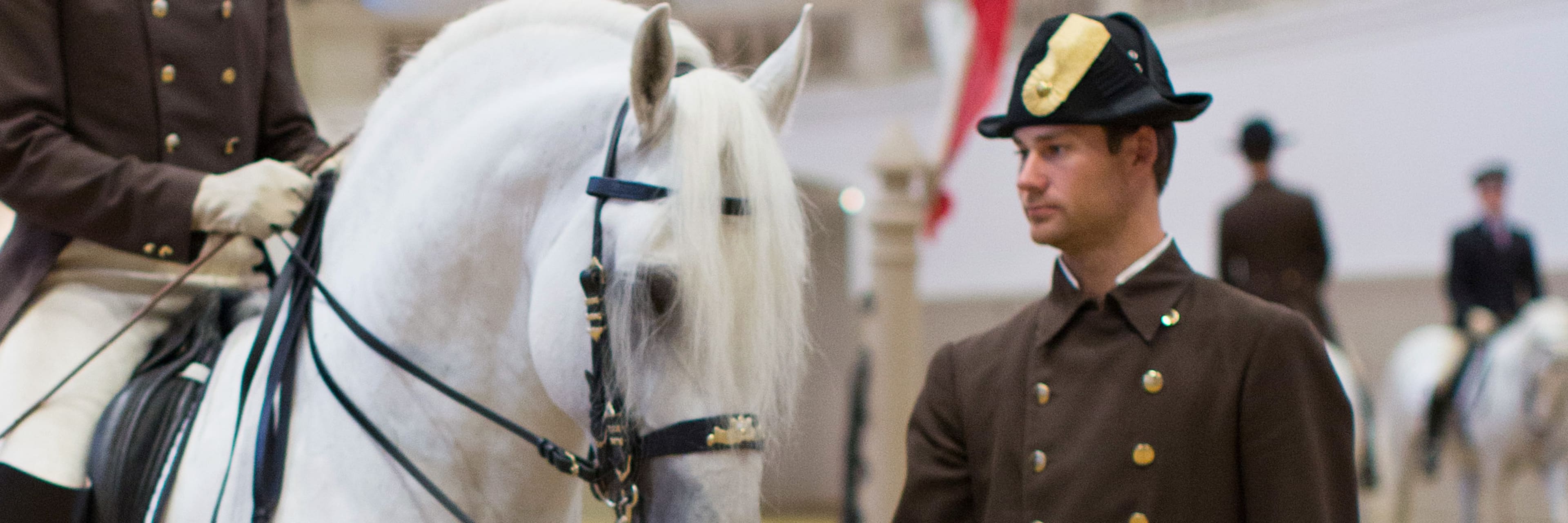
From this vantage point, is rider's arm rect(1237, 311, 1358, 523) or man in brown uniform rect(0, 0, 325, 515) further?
man in brown uniform rect(0, 0, 325, 515)

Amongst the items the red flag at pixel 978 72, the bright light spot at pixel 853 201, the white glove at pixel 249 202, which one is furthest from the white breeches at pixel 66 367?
the bright light spot at pixel 853 201

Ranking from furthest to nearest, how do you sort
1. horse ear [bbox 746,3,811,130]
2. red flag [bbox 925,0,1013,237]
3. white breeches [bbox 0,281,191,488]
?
red flag [bbox 925,0,1013,237]
white breeches [bbox 0,281,191,488]
horse ear [bbox 746,3,811,130]

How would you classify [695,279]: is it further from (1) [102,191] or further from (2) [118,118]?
(2) [118,118]

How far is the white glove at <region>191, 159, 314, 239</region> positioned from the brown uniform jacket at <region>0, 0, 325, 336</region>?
0.02 m

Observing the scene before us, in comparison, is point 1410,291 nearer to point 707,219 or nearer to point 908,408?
point 908,408

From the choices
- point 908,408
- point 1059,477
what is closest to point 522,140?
point 1059,477

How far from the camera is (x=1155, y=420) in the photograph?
51.3 inches

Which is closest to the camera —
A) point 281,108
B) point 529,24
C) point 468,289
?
point 468,289

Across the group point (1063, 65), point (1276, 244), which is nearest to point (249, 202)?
point (1063, 65)

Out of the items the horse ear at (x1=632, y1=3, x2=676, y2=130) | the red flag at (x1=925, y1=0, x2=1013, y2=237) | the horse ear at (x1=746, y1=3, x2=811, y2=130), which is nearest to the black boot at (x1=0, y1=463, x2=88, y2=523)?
the horse ear at (x1=632, y1=3, x2=676, y2=130)

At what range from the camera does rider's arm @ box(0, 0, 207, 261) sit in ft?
5.67

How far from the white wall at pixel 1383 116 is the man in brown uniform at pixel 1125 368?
5.36m

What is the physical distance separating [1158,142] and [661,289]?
58 centimetres

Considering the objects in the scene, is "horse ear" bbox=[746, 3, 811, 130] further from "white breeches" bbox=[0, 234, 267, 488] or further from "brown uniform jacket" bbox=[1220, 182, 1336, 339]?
"brown uniform jacket" bbox=[1220, 182, 1336, 339]
